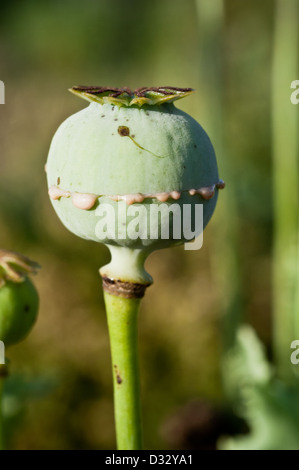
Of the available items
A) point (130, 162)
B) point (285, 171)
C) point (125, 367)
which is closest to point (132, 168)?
point (130, 162)

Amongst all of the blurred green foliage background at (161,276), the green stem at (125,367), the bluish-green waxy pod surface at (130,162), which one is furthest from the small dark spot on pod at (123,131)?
the blurred green foliage background at (161,276)

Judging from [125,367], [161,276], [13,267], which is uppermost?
[161,276]

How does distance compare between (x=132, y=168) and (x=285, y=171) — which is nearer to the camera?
(x=132, y=168)

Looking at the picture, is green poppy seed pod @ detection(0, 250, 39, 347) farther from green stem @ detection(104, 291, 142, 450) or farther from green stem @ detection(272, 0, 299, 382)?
green stem @ detection(272, 0, 299, 382)

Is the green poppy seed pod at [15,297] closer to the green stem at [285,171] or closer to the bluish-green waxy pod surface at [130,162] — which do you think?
the bluish-green waxy pod surface at [130,162]

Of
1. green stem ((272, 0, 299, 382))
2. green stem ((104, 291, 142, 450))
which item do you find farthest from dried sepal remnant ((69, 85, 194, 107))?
green stem ((272, 0, 299, 382))

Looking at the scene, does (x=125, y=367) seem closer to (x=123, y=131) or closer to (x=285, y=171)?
(x=123, y=131)
